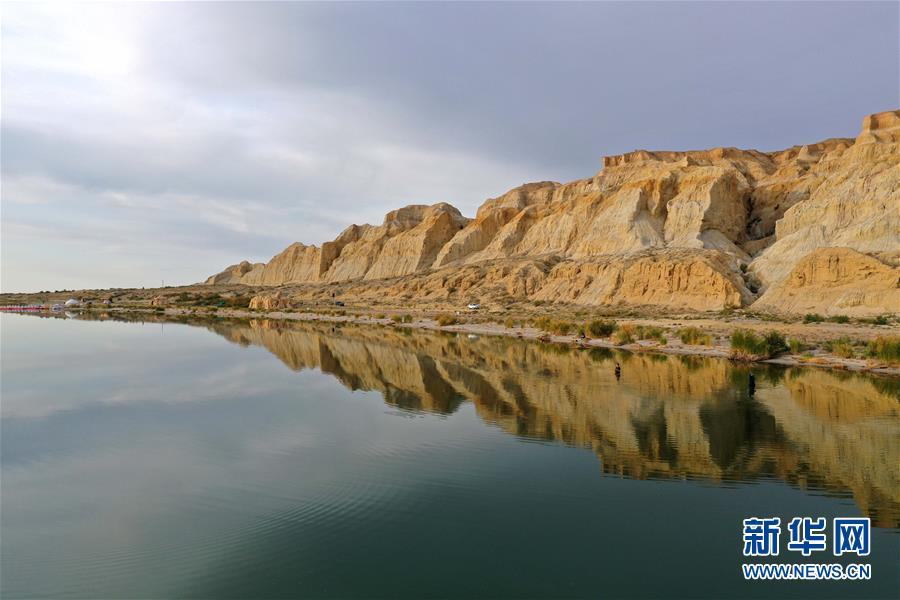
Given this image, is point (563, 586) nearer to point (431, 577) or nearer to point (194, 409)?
point (431, 577)

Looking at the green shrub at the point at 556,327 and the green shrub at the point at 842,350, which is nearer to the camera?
the green shrub at the point at 842,350

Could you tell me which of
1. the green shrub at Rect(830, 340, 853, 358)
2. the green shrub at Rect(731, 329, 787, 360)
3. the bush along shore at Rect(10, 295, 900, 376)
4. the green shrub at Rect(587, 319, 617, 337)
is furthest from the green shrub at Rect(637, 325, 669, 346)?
the green shrub at Rect(830, 340, 853, 358)

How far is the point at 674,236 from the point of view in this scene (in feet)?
211

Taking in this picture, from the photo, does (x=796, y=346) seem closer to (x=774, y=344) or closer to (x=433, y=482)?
(x=774, y=344)

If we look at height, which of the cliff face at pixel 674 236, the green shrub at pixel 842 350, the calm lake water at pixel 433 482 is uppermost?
the cliff face at pixel 674 236

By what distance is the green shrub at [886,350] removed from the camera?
846 inches

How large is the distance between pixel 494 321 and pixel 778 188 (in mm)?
46387

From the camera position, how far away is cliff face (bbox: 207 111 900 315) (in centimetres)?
4688

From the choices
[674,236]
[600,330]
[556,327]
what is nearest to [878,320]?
[600,330]

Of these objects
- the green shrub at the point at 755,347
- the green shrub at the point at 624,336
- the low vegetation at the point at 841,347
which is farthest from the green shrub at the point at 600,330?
the low vegetation at the point at 841,347

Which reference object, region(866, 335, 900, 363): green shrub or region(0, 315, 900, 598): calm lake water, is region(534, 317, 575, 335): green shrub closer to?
region(0, 315, 900, 598): calm lake water

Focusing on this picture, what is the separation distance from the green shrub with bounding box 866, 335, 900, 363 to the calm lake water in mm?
2248

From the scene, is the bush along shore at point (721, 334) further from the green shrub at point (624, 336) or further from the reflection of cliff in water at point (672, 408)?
the reflection of cliff in water at point (672, 408)

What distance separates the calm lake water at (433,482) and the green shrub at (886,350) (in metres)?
2.25
